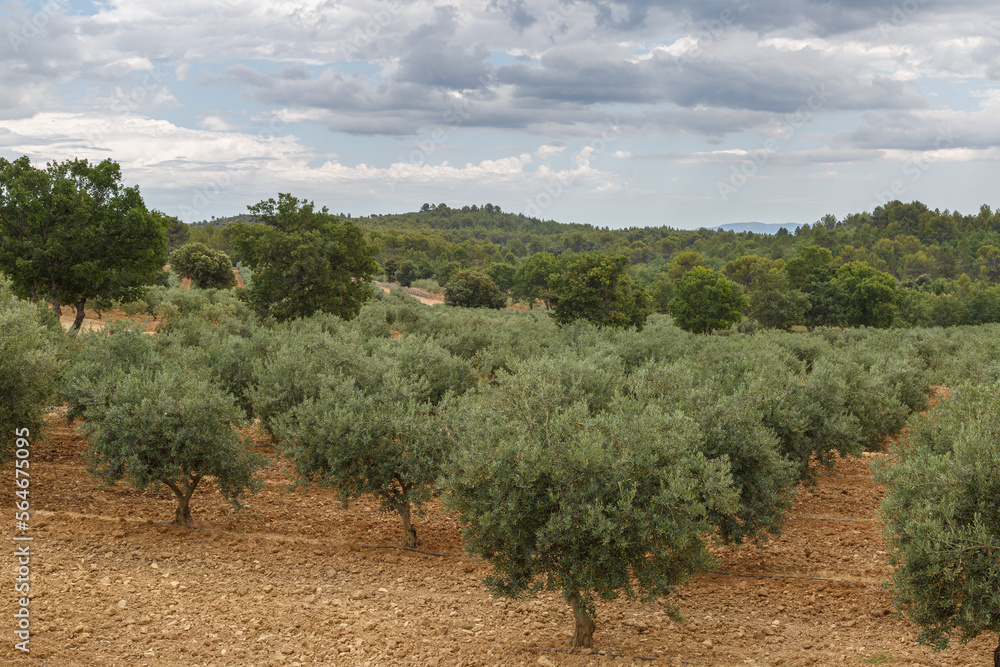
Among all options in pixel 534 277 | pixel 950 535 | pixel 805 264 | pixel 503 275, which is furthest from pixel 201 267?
pixel 950 535

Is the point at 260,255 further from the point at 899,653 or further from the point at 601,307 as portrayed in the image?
the point at 899,653

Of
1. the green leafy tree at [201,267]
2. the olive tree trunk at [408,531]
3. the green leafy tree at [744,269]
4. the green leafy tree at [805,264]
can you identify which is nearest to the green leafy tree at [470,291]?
the green leafy tree at [201,267]

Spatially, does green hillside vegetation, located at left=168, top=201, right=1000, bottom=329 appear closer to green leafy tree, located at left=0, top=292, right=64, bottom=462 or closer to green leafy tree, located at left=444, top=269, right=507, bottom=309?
green leafy tree, located at left=444, top=269, right=507, bottom=309

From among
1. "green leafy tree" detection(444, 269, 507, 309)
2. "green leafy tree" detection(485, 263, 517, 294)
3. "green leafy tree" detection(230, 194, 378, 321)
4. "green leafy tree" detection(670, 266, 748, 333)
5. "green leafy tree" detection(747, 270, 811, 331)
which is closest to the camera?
"green leafy tree" detection(230, 194, 378, 321)

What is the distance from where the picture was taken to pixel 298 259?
38438 mm

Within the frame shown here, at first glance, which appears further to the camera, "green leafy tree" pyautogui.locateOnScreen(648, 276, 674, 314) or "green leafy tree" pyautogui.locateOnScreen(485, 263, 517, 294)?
"green leafy tree" pyautogui.locateOnScreen(485, 263, 517, 294)

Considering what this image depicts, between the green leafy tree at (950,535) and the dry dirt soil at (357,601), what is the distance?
2486 millimetres

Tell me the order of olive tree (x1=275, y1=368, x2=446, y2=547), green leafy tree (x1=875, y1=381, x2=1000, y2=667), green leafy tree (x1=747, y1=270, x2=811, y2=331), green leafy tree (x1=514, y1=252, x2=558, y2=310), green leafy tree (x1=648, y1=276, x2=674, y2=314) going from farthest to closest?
green leafy tree (x1=648, y1=276, x2=674, y2=314) → green leafy tree (x1=514, y1=252, x2=558, y2=310) → green leafy tree (x1=747, y1=270, x2=811, y2=331) → olive tree (x1=275, y1=368, x2=446, y2=547) → green leafy tree (x1=875, y1=381, x2=1000, y2=667)

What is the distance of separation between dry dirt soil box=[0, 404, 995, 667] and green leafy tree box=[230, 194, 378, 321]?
828 inches

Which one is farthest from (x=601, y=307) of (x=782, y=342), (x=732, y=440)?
(x=732, y=440)

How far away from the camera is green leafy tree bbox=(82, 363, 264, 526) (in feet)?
52.1

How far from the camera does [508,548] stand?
11.4 meters

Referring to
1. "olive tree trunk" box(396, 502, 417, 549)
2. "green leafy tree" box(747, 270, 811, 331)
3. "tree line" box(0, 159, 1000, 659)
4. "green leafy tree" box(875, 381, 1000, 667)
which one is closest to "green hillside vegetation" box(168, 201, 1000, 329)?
"green leafy tree" box(747, 270, 811, 331)

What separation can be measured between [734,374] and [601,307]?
41.5m
